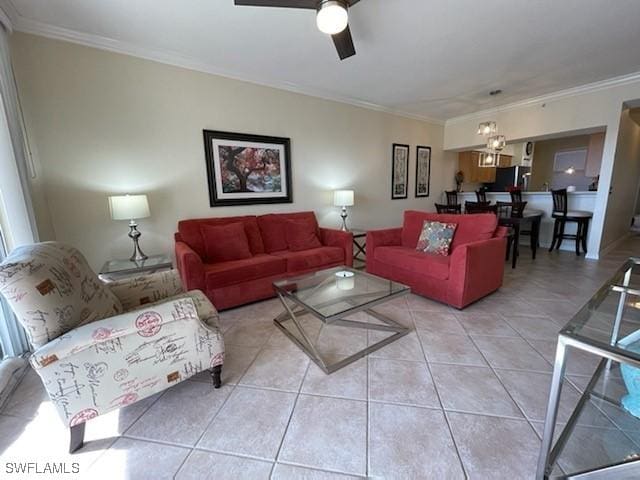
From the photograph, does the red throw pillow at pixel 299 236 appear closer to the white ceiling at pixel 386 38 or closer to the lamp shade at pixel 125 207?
the lamp shade at pixel 125 207

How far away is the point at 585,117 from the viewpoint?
381 centimetres

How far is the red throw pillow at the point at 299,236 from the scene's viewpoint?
335cm

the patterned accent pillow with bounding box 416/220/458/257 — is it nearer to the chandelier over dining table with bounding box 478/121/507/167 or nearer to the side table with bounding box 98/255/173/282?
the chandelier over dining table with bounding box 478/121/507/167

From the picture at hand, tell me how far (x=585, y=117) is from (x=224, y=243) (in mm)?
5209

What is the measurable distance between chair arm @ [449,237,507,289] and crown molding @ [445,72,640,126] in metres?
2.97

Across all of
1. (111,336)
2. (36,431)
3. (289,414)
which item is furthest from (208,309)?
(36,431)

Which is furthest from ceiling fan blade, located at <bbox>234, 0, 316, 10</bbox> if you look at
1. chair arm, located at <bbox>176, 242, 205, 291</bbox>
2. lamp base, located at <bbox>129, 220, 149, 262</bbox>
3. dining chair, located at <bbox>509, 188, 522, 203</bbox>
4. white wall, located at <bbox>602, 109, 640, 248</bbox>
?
white wall, located at <bbox>602, 109, 640, 248</bbox>

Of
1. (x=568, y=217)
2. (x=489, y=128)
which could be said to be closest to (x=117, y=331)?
(x=489, y=128)

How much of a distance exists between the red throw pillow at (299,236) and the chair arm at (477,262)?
5.42ft

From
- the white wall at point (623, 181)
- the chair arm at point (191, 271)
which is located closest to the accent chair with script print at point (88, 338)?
the chair arm at point (191, 271)

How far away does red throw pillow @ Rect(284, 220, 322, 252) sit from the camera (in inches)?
132

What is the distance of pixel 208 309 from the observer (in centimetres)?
166

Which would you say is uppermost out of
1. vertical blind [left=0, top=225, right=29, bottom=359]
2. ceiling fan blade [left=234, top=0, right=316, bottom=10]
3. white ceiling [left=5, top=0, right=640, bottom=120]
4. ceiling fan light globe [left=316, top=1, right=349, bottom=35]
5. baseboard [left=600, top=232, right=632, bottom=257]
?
white ceiling [left=5, top=0, right=640, bottom=120]

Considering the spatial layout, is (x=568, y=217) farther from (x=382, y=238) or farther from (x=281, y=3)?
(x=281, y=3)
